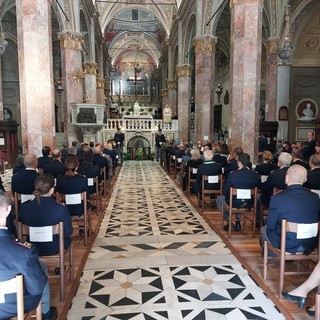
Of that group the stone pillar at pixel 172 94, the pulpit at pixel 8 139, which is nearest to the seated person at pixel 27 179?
the pulpit at pixel 8 139

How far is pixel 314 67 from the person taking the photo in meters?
19.9

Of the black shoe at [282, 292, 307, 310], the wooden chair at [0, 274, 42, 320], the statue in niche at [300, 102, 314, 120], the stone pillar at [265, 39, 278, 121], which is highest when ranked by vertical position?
the stone pillar at [265, 39, 278, 121]

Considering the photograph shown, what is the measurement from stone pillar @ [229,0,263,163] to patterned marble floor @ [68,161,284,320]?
3.37 metres

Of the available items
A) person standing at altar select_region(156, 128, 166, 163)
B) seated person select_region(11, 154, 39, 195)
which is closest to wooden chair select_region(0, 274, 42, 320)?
seated person select_region(11, 154, 39, 195)

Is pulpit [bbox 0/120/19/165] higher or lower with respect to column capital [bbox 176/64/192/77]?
lower

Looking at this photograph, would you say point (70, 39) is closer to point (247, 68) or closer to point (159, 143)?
point (159, 143)

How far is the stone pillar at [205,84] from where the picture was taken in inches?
638

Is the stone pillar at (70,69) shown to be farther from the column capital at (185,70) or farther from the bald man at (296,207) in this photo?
the bald man at (296,207)

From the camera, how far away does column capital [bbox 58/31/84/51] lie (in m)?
15.7

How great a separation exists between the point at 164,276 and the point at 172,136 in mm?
19361

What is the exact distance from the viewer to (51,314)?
10.9 feet

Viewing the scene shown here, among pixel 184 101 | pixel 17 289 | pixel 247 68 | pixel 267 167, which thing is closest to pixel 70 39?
pixel 184 101

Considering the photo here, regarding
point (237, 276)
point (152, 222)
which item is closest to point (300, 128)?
point (152, 222)

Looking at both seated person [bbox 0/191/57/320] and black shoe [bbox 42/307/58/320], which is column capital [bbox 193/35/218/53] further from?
seated person [bbox 0/191/57/320]
